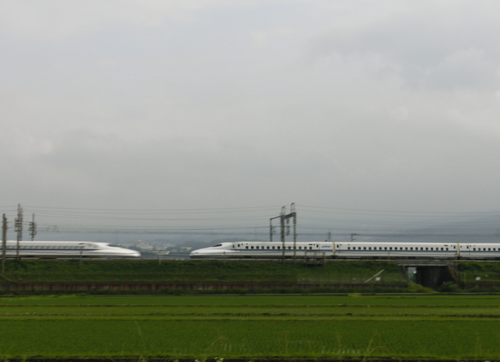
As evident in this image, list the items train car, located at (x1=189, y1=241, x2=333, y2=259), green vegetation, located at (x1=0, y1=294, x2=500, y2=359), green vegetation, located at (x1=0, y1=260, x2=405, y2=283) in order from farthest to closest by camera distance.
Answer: train car, located at (x1=189, y1=241, x2=333, y2=259) → green vegetation, located at (x1=0, y1=260, x2=405, y2=283) → green vegetation, located at (x1=0, y1=294, x2=500, y2=359)

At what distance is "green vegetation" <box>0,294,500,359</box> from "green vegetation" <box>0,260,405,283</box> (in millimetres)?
19500

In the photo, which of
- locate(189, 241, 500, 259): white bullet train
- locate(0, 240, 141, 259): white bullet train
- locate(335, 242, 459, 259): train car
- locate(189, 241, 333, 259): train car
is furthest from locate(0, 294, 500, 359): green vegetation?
locate(335, 242, 459, 259): train car

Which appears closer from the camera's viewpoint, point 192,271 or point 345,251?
point 192,271

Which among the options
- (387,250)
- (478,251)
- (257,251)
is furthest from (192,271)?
(478,251)

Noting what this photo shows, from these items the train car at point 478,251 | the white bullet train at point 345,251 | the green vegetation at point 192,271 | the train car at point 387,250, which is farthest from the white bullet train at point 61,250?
the train car at point 478,251

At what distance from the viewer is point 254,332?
20656 millimetres

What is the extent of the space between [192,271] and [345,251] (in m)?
24.7

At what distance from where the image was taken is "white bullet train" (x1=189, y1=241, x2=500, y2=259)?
66188 millimetres

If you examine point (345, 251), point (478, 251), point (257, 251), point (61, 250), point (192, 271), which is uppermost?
point (61, 250)

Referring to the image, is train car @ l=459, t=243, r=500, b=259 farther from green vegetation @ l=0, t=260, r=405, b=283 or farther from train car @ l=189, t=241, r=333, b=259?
train car @ l=189, t=241, r=333, b=259

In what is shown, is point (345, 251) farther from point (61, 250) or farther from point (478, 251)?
point (61, 250)

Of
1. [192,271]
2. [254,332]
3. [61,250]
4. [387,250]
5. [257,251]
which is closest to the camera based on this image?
[254,332]

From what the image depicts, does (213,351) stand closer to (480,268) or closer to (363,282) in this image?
(363,282)

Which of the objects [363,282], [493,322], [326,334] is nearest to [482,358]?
[326,334]
